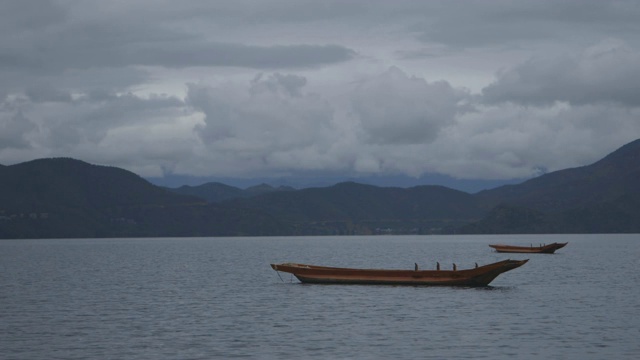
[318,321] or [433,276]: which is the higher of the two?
[433,276]

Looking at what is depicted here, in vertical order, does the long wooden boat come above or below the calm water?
above

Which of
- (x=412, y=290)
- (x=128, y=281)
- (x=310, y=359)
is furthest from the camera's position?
(x=128, y=281)

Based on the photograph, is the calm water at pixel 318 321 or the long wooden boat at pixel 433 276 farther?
the long wooden boat at pixel 433 276

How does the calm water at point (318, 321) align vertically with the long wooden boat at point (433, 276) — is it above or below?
below

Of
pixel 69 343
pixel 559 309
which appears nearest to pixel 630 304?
pixel 559 309

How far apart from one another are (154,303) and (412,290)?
92.9ft

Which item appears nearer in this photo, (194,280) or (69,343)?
(69,343)

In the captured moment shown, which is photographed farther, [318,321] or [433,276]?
[433,276]

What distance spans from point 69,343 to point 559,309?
132 ft

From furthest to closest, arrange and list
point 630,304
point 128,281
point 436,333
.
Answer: point 128,281 → point 630,304 → point 436,333

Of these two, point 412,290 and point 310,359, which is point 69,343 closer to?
point 310,359

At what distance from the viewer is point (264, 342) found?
5250 centimetres

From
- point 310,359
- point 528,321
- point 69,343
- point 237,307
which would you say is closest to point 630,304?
point 528,321

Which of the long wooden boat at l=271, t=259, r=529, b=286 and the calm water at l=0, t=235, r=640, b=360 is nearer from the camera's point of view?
the calm water at l=0, t=235, r=640, b=360
